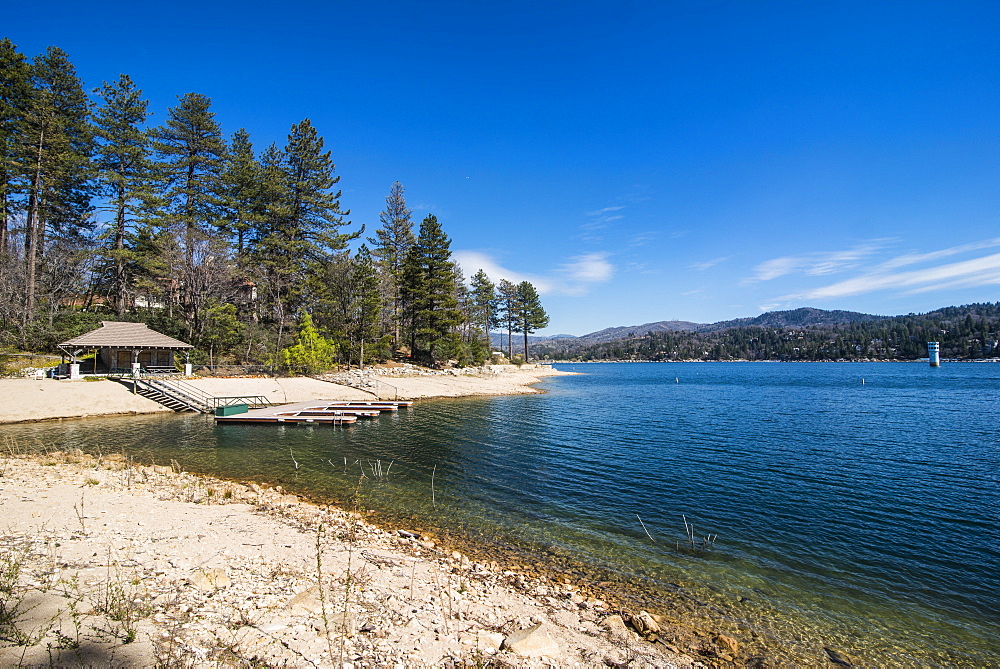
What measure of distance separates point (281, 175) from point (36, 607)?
157 ft

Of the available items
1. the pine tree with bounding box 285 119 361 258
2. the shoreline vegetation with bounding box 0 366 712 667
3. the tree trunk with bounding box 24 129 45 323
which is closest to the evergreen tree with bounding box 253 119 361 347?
the pine tree with bounding box 285 119 361 258

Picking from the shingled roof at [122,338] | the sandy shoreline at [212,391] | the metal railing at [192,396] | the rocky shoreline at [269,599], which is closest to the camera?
the rocky shoreline at [269,599]

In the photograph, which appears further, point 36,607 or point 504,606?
point 504,606

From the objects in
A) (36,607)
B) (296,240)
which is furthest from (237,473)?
(296,240)

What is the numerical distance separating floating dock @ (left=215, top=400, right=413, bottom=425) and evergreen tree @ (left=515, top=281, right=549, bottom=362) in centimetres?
5883

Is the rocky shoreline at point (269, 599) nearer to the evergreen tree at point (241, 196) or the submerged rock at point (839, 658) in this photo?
the submerged rock at point (839, 658)

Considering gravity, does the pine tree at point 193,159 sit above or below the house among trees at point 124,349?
above

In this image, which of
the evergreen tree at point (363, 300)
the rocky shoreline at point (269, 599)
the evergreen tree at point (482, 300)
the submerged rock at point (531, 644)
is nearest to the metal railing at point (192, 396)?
the evergreen tree at point (363, 300)

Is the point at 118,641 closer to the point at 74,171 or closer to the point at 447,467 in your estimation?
the point at 447,467

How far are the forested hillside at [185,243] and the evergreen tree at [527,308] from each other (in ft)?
120

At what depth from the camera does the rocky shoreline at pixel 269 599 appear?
420cm

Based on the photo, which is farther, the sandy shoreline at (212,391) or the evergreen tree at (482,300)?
the evergreen tree at (482,300)

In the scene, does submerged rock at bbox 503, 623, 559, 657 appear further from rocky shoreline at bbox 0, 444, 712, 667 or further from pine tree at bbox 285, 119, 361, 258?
pine tree at bbox 285, 119, 361, 258

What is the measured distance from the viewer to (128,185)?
38.3 m
